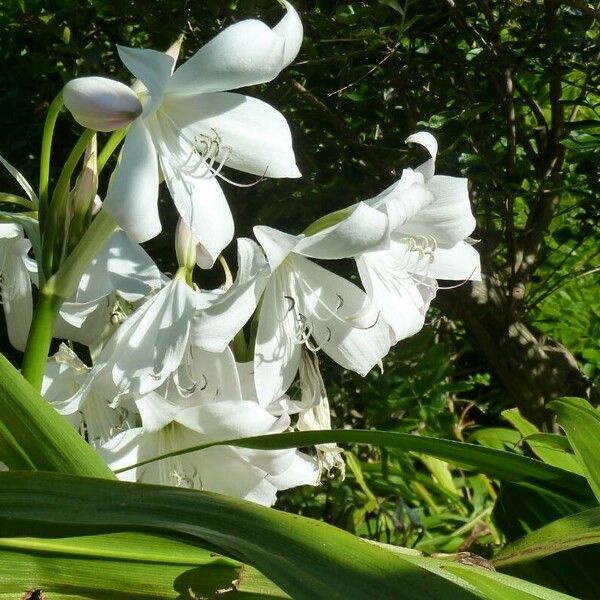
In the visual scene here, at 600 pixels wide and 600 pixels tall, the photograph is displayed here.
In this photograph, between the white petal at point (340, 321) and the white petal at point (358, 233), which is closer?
the white petal at point (358, 233)

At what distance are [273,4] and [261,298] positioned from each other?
0.90 meters

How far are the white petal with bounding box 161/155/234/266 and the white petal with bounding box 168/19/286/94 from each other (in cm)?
10

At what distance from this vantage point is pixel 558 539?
83cm

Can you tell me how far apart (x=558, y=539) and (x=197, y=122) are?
0.49 meters

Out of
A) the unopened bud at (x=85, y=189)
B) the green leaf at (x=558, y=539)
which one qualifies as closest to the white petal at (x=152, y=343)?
the unopened bud at (x=85, y=189)

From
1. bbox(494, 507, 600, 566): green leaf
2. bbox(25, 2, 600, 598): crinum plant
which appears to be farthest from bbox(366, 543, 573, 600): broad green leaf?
bbox(494, 507, 600, 566): green leaf

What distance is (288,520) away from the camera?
612 mm

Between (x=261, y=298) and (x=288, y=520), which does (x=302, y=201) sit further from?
(x=288, y=520)

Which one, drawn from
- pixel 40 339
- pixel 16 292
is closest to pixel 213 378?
pixel 40 339

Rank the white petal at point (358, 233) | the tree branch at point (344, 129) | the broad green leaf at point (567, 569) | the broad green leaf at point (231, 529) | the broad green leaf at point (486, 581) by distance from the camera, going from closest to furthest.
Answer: the broad green leaf at point (231, 529) < the broad green leaf at point (486, 581) < the white petal at point (358, 233) < the broad green leaf at point (567, 569) < the tree branch at point (344, 129)

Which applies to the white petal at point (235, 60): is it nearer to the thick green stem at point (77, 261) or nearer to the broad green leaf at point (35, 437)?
the thick green stem at point (77, 261)

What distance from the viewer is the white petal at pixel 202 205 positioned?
80cm

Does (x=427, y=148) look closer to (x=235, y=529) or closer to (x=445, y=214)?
(x=445, y=214)

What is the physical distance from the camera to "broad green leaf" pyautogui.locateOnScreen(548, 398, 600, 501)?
36.0 inches
